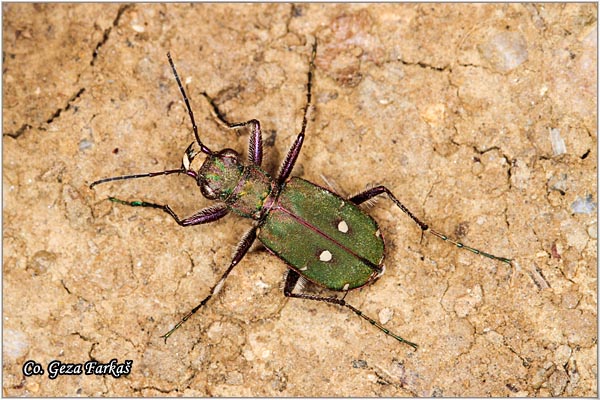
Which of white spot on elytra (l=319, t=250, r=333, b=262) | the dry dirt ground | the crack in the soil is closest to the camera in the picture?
white spot on elytra (l=319, t=250, r=333, b=262)

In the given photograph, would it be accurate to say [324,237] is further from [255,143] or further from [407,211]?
[255,143]

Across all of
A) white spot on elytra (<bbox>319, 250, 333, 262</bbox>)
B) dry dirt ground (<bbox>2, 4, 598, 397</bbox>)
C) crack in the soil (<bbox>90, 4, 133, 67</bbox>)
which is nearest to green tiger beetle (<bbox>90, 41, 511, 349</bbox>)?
white spot on elytra (<bbox>319, 250, 333, 262</bbox>)

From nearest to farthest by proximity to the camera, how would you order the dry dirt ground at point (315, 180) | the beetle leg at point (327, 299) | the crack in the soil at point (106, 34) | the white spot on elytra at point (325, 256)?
the white spot on elytra at point (325, 256) < the beetle leg at point (327, 299) < the dry dirt ground at point (315, 180) < the crack in the soil at point (106, 34)

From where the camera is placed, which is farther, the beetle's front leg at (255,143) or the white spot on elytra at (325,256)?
the beetle's front leg at (255,143)

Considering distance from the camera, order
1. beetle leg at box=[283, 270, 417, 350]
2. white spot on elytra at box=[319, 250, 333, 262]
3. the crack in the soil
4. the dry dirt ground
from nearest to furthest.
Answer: white spot on elytra at box=[319, 250, 333, 262], beetle leg at box=[283, 270, 417, 350], the dry dirt ground, the crack in the soil

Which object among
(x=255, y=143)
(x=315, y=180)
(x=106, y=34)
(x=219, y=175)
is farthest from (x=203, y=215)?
(x=106, y=34)

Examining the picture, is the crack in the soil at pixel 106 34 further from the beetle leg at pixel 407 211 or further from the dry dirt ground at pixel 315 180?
the beetle leg at pixel 407 211

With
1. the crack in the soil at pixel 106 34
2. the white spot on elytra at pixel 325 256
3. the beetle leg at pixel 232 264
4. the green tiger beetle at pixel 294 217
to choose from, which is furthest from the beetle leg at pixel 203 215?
the crack in the soil at pixel 106 34

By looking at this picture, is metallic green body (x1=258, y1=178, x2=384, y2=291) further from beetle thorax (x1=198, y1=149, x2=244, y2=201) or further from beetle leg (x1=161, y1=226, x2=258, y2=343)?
beetle thorax (x1=198, y1=149, x2=244, y2=201)
